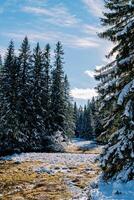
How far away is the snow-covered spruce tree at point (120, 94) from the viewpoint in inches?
731

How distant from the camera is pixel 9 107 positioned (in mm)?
51938

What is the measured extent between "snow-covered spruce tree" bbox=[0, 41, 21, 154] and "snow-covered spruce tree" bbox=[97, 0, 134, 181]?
29.1 metres

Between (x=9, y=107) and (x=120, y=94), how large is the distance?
3479 cm

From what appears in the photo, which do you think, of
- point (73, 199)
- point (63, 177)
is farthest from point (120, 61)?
point (63, 177)

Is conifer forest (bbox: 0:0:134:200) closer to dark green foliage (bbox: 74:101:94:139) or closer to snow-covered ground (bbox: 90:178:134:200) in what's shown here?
snow-covered ground (bbox: 90:178:134:200)

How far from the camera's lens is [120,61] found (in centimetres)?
1977

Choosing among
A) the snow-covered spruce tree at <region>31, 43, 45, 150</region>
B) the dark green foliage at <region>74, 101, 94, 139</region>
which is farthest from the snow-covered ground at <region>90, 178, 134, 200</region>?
the dark green foliage at <region>74, 101, 94, 139</region>

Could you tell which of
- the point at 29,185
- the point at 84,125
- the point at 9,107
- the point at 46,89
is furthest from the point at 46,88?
the point at 84,125

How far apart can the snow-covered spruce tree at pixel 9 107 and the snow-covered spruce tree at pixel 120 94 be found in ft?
95.4

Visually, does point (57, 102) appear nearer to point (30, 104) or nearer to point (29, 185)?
point (30, 104)

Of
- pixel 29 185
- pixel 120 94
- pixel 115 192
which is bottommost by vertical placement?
pixel 29 185

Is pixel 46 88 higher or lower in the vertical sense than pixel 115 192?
higher

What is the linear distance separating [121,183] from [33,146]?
1465 inches

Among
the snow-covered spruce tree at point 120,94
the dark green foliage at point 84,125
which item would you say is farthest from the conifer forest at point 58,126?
the dark green foliage at point 84,125
